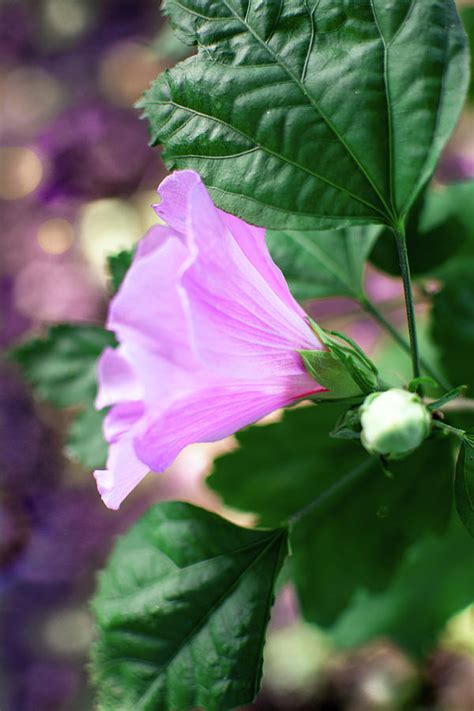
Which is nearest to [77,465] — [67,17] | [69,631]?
[69,631]

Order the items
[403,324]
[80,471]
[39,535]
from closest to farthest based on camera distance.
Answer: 1. [403,324]
2. [39,535]
3. [80,471]

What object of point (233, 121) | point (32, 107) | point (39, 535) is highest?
point (32, 107)

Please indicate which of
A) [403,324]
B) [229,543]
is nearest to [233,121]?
[229,543]

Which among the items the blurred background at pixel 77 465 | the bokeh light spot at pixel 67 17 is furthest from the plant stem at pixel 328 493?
the bokeh light spot at pixel 67 17

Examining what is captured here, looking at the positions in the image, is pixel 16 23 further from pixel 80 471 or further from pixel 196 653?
pixel 196 653

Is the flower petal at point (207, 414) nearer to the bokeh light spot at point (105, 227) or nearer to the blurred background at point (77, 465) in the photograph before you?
the blurred background at point (77, 465)

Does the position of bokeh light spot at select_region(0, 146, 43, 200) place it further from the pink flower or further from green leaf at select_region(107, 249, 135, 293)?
the pink flower
